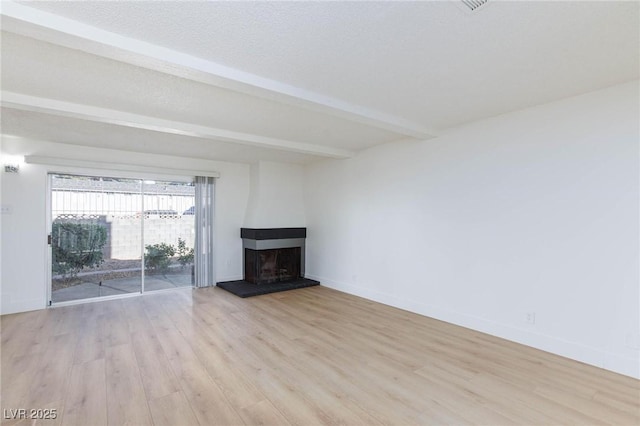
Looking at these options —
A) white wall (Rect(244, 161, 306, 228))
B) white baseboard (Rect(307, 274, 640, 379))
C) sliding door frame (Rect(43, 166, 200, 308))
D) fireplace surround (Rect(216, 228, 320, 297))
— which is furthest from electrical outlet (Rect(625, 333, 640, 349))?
sliding door frame (Rect(43, 166, 200, 308))

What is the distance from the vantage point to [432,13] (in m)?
1.75

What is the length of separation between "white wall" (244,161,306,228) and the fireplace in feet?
0.77

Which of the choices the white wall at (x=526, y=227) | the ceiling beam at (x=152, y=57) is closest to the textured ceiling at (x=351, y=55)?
the ceiling beam at (x=152, y=57)

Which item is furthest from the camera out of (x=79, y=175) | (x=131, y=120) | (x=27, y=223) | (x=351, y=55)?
(x=79, y=175)

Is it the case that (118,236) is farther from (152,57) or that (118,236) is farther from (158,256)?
(152,57)

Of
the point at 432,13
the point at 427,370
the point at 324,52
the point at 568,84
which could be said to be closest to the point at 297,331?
the point at 427,370

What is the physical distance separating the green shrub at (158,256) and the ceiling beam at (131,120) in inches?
107

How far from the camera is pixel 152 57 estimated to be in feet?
6.75

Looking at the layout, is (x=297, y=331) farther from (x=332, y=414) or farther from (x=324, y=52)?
(x=324, y=52)

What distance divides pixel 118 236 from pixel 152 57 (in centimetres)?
420

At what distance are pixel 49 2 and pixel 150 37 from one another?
1.60 ft

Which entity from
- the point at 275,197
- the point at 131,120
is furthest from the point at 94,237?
the point at 275,197

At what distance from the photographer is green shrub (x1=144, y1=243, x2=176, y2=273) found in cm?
552

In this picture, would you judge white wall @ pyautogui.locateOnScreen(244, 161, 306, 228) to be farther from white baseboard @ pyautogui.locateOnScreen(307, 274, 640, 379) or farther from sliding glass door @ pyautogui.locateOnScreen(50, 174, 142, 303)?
white baseboard @ pyautogui.locateOnScreen(307, 274, 640, 379)
